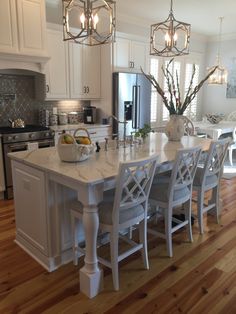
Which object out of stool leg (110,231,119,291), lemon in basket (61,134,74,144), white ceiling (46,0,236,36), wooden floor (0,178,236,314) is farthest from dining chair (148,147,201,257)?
white ceiling (46,0,236,36)

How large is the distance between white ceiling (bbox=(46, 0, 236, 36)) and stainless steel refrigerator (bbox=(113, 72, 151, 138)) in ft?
3.56

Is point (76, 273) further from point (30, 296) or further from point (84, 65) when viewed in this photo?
point (84, 65)

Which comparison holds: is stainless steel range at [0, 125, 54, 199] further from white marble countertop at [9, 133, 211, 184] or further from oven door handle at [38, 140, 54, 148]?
white marble countertop at [9, 133, 211, 184]

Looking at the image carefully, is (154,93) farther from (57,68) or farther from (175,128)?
(175,128)

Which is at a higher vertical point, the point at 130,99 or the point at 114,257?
the point at 130,99

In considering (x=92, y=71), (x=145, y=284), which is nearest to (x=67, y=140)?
(x=145, y=284)

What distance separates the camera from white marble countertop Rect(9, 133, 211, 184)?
77.2 inches

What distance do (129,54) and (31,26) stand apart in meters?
1.84

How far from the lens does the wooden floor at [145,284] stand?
1959 mm

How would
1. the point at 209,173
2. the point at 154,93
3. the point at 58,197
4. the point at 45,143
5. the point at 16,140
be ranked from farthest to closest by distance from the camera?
the point at 154,93 → the point at 45,143 → the point at 16,140 → the point at 209,173 → the point at 58,197

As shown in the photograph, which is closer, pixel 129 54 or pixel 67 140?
pixel 67 140

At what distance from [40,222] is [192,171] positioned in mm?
1434

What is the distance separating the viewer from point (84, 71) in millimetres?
4812

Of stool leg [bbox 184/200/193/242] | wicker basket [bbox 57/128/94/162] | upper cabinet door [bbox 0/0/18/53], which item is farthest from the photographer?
upper cabinet door [bbox 0/0/18/53]
